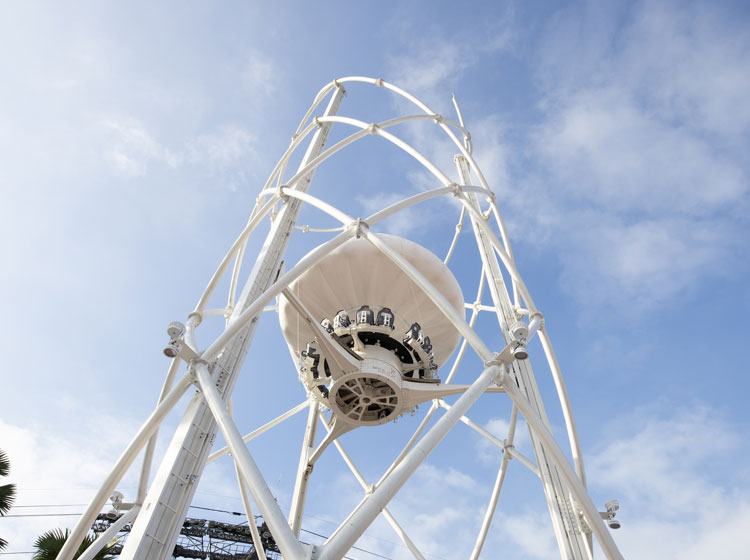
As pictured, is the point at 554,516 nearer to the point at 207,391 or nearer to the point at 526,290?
the point at 526,290

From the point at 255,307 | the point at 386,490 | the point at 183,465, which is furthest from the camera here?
the point at 255,307

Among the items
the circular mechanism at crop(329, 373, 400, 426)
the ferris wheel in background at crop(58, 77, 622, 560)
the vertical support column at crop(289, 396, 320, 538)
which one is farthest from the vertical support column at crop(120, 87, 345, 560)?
the vertical support column at crop(289, 396, 320, 538)

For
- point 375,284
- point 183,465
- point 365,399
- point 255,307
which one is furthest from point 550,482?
point 183,465

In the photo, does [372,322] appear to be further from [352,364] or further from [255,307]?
[255,307]

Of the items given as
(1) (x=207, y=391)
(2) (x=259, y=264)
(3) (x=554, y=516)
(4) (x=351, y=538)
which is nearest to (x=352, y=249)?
(2) (x=259, y=264)

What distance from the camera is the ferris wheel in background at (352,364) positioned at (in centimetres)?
1025

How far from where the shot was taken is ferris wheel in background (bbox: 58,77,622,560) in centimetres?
1025

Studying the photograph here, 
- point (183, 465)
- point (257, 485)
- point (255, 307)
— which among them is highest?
point (255, 307)

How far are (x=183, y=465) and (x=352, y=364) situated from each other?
6.69m

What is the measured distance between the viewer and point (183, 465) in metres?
11.7

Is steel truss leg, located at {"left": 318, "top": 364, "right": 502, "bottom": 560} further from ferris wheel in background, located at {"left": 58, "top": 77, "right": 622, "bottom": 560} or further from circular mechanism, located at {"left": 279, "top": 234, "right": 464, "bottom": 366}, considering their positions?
circular mechanism, located at {"left": 279, "top": 234, "right": 464, "bottom": 366}

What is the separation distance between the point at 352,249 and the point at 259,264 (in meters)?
3.72

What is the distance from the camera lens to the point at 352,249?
18.9 metres

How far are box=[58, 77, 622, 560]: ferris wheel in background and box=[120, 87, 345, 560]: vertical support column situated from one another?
0.03 metres
